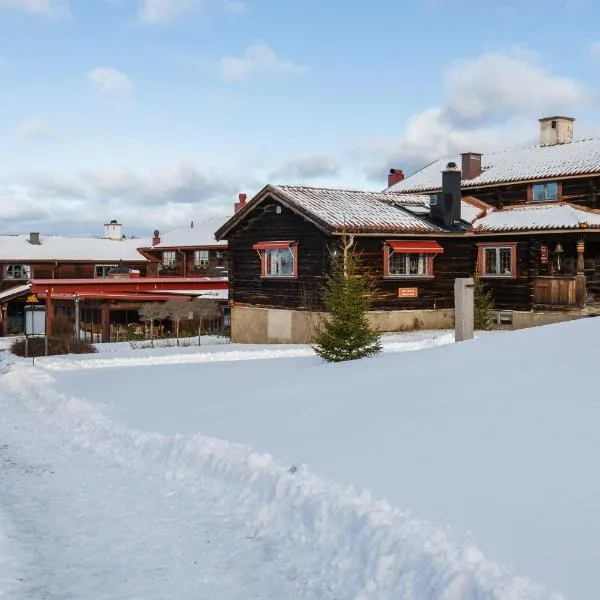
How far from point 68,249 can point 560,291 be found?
39.9 meters

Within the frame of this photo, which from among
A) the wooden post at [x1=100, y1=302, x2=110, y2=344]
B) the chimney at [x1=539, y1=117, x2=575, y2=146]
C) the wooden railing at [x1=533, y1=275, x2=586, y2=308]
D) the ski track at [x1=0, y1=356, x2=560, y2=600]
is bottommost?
the ski track at [x1=0, y1=356, x2=560, y2=600]

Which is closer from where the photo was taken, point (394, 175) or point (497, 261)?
point (497, 261)

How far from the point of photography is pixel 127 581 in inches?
262

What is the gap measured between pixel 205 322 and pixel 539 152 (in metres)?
19.2

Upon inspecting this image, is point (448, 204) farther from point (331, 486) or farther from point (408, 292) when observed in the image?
point (331, 486)

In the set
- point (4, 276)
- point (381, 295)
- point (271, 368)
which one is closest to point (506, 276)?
point (381, 295)

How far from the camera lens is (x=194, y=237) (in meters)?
54.4

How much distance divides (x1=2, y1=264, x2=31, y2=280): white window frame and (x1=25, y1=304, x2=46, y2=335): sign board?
31325mm

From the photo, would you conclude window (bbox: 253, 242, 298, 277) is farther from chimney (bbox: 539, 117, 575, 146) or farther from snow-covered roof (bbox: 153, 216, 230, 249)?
snow-covered roof (bbox: 153, 216, 230, 249)

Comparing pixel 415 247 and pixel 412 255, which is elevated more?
pixel 415 247

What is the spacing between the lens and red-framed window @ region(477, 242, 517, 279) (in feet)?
94.8

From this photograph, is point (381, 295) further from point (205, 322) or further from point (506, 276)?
point (205, 322)

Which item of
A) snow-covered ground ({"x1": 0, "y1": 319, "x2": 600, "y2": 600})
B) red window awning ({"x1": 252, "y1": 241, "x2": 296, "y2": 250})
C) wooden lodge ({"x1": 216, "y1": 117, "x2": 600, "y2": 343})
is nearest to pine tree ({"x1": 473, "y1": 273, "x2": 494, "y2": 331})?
wooden lodge ({"x1": 216, "y1": 117, "x2": 600, "y2": 343})

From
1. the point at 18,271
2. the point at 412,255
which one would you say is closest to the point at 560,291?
the point at 412,255
